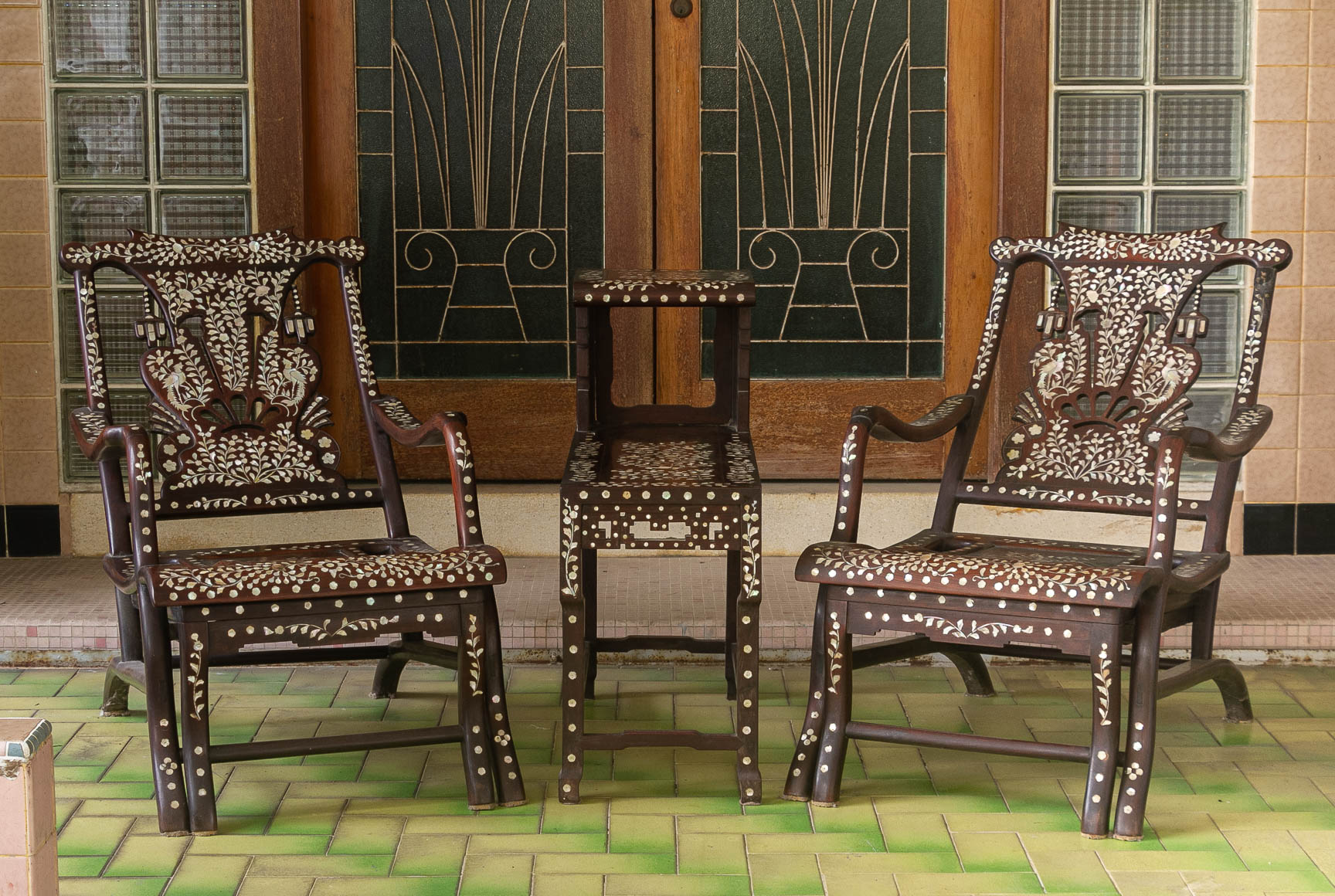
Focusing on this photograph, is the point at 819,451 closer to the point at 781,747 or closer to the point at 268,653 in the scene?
the point at 781,747

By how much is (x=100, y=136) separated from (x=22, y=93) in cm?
24

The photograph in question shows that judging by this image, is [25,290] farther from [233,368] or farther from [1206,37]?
[1206,37]

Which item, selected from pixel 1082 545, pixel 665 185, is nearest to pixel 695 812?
pixel 1082 545

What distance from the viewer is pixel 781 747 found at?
122 inches

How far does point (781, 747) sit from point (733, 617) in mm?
413

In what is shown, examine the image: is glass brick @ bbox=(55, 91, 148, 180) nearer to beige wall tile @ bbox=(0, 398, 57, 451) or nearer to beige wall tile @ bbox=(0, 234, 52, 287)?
beige wall tile @ bbox=(0, 234, 52, 287)

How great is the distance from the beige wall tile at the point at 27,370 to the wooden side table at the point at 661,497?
2021 millimetres

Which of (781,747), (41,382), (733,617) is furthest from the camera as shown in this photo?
(41,382)

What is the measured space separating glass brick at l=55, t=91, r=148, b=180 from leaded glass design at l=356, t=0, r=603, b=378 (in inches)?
25.4

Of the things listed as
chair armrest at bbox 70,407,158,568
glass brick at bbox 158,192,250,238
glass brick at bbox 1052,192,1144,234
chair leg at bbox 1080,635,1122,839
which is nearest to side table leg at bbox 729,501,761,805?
chair leg at bbox 1080,635,1122,839

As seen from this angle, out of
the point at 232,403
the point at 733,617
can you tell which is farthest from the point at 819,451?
the point at 232,403

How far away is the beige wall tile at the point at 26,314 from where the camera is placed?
14.1 ft

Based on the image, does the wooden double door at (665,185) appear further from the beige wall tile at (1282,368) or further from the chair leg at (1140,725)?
the chair leg at (1140,725)

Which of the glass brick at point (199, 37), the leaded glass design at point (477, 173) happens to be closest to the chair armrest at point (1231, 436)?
the leaded glass design at point (477, 173)
